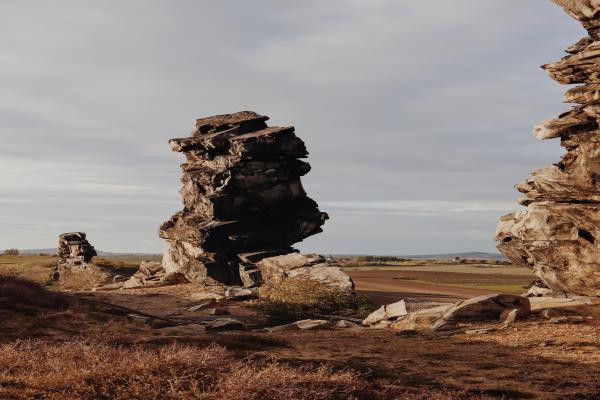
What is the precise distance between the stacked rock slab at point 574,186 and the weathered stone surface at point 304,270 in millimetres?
11036

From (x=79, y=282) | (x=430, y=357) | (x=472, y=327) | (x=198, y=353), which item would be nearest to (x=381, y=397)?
(x=198, y=353)

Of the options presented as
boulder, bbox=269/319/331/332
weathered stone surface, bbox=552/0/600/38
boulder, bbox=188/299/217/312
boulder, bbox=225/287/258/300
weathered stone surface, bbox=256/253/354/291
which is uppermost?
weathered stone surface, bbox=552/0/600/38

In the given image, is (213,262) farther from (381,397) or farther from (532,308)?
(381,397)

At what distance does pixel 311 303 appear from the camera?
104 ft

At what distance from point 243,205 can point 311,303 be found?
545 inches

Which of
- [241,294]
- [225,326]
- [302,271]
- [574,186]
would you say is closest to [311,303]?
[302,271]

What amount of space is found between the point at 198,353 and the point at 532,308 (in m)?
17.7

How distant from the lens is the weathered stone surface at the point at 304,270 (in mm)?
33188

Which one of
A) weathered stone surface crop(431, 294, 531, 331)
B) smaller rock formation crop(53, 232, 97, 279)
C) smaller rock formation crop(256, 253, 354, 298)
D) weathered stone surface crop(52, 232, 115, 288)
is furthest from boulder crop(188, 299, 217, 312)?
smaller rock formation crop(53, 232, 97, 279)

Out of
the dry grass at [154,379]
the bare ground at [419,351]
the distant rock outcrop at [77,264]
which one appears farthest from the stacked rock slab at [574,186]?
the distant rock outcrop at [77,264]

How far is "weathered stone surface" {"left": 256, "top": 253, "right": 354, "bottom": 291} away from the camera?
33188mm

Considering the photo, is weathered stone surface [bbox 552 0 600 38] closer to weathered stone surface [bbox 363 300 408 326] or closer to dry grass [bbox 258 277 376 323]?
weathered stone surface [bbox 363 300 408 326]

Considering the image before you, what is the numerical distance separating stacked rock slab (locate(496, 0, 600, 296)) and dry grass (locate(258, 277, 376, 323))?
1014cm

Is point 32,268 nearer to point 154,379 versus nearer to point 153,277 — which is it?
point 153,277
